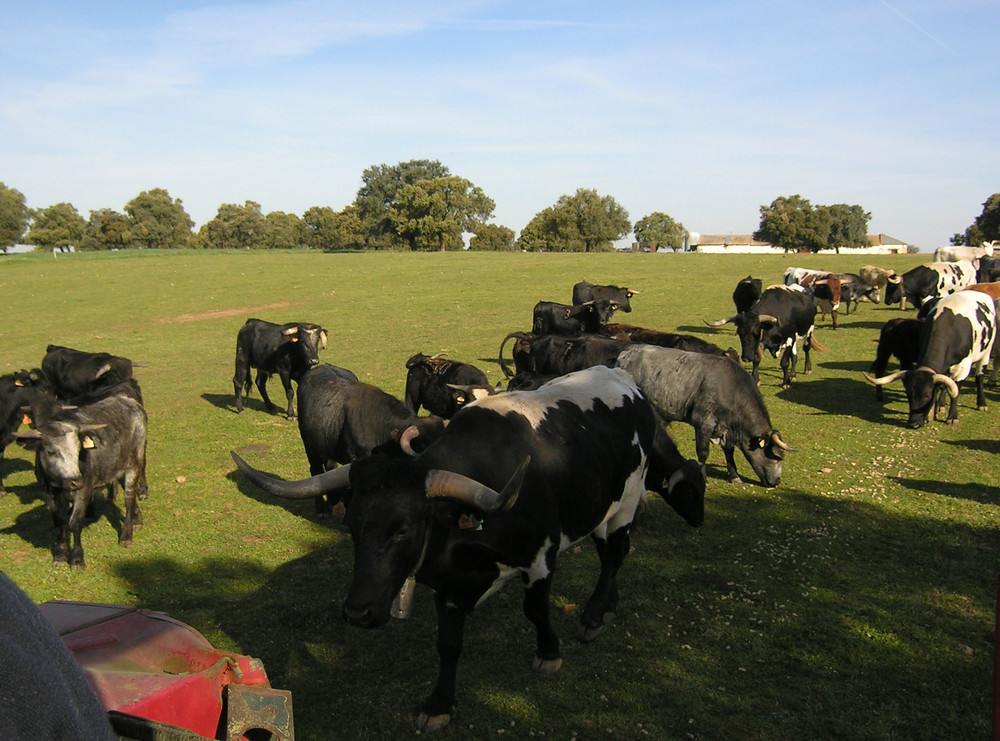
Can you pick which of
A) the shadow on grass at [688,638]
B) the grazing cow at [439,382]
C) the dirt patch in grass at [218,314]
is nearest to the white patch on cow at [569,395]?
the shadow on grass at [688,638]

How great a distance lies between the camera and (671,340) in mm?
13195

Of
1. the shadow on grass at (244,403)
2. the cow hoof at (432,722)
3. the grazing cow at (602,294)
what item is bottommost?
the cow hoof at (432,722)

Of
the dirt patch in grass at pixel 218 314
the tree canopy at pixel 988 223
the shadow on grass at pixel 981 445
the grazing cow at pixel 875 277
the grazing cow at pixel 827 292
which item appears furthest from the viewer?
the tree canopy at pixel 988 223

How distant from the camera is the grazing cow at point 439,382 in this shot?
11.7 meters

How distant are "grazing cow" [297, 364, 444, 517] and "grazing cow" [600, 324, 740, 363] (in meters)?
5.56

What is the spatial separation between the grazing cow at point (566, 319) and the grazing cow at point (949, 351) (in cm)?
881

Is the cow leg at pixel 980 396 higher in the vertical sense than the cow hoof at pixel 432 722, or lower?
higher

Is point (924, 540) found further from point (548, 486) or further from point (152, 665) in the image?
point (152, 665)

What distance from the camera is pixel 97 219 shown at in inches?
4215

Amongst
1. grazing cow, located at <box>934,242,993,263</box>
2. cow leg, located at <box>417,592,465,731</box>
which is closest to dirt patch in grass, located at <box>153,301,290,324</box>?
cow leg, located at <box>417,592,465,731</box>

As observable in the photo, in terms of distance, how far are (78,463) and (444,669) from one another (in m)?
5.45

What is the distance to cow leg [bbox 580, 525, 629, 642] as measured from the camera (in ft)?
20.7

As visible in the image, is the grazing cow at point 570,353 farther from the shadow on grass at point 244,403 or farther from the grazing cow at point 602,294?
the grazing cow at point 602,294

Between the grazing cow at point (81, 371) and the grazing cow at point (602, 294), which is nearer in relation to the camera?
the grazing cow at point (81, 371)
